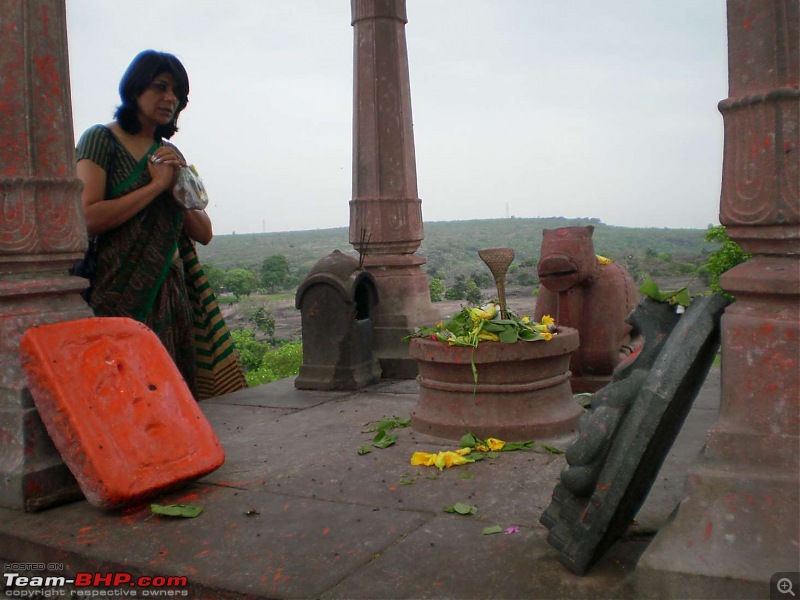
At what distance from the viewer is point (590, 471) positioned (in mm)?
2420

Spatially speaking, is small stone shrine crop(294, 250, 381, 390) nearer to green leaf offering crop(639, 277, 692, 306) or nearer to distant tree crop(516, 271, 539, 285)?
green leaf offering crop(639, 277, 692, 306)

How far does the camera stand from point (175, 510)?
3.22 metres

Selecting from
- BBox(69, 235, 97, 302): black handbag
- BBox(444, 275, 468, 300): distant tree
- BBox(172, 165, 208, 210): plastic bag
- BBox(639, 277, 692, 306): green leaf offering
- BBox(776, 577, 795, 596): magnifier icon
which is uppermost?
BBox(172, 165, 208, 210): plastic bag

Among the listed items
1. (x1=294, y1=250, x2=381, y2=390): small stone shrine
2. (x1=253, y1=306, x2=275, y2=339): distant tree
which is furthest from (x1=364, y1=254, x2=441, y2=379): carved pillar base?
(x1=253, y1=306, x2=275, y2=339): distant tree

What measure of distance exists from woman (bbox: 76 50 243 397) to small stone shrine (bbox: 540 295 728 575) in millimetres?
3148

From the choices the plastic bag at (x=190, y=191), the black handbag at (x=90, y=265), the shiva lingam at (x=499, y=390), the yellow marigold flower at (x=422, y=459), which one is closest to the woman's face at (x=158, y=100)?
the plastic bag at (x=190, y=191)

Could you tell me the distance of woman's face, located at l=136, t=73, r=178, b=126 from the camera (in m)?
4.62

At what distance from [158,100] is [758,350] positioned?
370 centimetres

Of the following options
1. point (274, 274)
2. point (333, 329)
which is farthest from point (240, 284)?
point (333, 329)

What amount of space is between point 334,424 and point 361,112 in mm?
2990

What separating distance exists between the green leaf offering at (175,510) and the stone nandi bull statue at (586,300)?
2.92 meters

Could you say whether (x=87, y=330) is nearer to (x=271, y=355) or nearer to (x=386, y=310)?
(x=386, y=310)

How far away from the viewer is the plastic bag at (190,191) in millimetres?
4734

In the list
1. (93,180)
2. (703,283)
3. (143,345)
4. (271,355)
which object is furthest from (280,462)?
(703,283)
